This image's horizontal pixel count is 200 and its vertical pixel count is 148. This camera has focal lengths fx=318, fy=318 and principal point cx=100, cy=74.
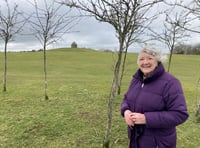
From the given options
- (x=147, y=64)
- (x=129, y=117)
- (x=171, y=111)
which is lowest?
(x=129, y=117)

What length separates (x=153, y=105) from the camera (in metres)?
3.01

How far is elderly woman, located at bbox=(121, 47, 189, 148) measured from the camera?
294 cm

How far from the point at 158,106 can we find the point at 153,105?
48mm

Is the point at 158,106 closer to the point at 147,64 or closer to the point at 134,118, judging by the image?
the point at 134,118

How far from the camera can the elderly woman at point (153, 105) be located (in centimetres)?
294

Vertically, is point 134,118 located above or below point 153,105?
below

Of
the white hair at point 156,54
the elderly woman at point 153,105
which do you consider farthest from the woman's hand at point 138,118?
the white hair at point 156,54

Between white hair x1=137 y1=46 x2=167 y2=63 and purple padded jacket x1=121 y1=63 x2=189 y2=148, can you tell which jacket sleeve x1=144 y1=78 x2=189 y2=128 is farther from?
white hair x1=137 y1=46 x2=167 y2=63

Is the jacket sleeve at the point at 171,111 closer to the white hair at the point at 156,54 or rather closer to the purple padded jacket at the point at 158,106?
the purple padded jacket at the point at 158,106

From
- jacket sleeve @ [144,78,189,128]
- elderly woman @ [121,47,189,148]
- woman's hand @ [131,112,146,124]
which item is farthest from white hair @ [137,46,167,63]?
woman's hand @ [131,112,146,124]

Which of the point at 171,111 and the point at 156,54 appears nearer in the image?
the point at 171,111

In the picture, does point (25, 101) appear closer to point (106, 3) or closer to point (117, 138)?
point (117, 138)

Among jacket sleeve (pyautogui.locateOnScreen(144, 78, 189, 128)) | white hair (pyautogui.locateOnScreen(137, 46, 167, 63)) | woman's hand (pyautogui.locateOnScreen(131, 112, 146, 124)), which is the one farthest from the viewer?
white hair (pyautogui.locateOnScreen(137, 46, 167, 63))

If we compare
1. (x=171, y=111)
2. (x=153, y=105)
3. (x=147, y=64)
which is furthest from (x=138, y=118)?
(x=147, y=64)
